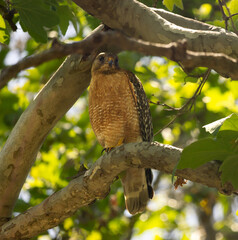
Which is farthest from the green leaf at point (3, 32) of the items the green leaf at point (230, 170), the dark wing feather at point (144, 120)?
the green leaf at point (230, 170)

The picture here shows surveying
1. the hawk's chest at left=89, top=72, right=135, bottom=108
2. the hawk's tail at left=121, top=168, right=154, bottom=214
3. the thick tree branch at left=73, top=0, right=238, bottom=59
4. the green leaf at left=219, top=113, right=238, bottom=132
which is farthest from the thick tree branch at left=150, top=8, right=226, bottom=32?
the hawk's tail at left=121, top=168, right=154, bottom=214

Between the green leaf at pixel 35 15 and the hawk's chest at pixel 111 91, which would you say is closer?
the green leaf at pixel 35 15

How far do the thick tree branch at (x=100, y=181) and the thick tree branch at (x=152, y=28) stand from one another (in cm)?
71

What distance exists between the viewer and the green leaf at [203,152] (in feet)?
8.68

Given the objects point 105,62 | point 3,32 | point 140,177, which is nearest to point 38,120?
point 3,32

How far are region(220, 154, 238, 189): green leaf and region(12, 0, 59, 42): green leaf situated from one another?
197cm

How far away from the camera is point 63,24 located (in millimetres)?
4777

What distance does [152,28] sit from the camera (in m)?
3.17

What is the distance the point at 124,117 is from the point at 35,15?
1.59 metres

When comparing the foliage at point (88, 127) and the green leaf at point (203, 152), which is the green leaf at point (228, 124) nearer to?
the green leaf at point (203, 152)

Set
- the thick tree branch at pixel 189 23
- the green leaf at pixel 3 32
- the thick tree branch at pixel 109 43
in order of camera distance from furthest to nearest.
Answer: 1. the green leaf at pixel 3 32
2. the thick tree branch at pixel 189 23
3. the thick tree branch at pixel 109 43

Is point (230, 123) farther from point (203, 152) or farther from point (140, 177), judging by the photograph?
point (140, 177)

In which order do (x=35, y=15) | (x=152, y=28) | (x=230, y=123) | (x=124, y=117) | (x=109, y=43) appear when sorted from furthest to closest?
(x=124, y=117), (x=35, y=15), (x=152, y=28), (x=230, y=123), (x=109, y=43)

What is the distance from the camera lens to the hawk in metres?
4.97
